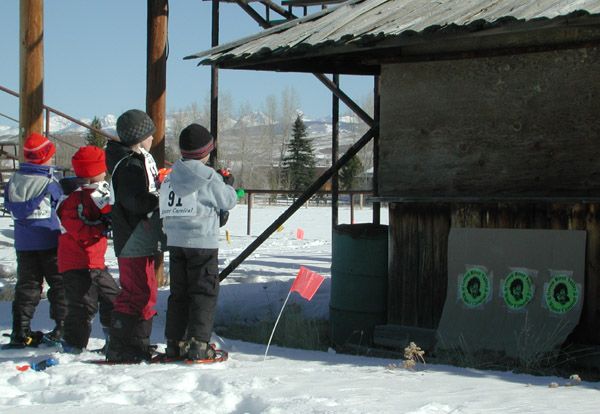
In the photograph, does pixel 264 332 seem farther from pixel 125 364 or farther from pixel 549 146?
pixel 549 146

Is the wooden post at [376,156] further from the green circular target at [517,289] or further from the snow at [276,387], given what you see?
the snow at [276,387]

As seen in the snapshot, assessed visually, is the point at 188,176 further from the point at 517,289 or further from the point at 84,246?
the point at 517,289

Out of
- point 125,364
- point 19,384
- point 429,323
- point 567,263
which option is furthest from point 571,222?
point 19,384

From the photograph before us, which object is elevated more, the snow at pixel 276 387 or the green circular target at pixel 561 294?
the green circular target at pixel 561 294

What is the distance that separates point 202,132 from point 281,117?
367 feet

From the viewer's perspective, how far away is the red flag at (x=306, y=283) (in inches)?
247

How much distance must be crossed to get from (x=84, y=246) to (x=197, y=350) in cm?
116

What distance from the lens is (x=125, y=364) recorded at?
5828 millimetres

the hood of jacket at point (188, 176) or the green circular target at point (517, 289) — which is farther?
the green circular target at point (517, 289)

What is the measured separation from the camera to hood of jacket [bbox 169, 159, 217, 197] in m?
5.68

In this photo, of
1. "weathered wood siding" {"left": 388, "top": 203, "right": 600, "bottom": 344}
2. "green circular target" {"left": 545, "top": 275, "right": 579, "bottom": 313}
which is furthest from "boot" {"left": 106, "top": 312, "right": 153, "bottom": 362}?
"green circular target" {"left": 545, "top": 275, "right": 579, "bottom": 313}

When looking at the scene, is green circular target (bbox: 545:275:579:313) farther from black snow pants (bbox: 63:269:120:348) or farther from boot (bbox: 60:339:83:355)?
boot (bbox: 60:339:83:355)

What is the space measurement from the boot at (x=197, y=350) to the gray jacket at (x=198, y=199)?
592 mm

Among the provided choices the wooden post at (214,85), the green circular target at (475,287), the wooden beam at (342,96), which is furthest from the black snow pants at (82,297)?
the wooden beam at (342,96)
